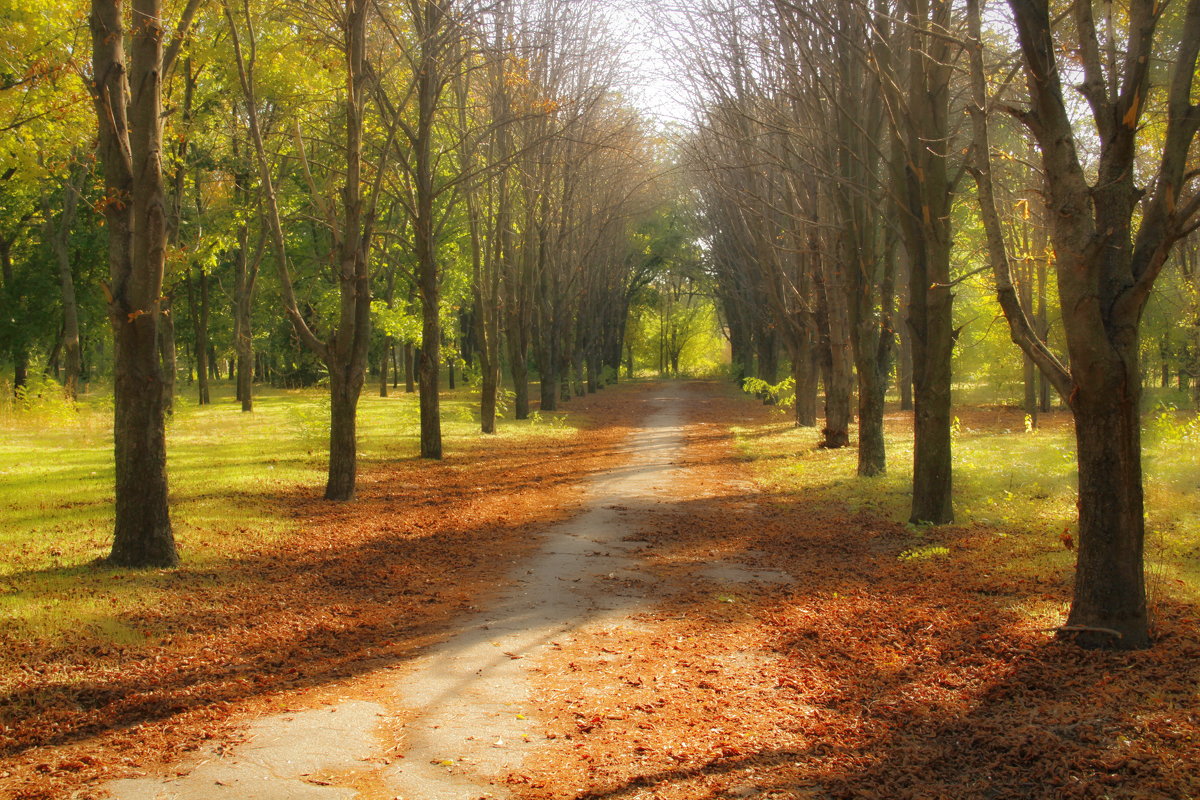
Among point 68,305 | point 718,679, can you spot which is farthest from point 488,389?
point 718,679

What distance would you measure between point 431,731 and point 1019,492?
9.32m

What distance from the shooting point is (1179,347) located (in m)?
28.6

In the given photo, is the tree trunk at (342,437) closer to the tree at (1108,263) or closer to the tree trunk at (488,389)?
the tree at (1108,263)

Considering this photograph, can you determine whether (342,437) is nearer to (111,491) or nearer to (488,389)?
(111,491)

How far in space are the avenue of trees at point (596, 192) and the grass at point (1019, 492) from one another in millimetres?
770

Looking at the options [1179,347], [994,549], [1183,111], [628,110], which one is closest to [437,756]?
[1183,111]

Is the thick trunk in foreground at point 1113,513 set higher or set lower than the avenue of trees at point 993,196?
lower

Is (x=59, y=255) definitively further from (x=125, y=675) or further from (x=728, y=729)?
(x=728, y=729)

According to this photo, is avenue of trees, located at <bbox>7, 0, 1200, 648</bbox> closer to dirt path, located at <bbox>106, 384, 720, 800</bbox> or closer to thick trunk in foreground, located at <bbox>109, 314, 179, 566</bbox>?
thick trunk in foreground, located at <bbox>109, 314, 179, 566</bbox>

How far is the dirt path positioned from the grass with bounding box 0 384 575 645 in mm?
2077

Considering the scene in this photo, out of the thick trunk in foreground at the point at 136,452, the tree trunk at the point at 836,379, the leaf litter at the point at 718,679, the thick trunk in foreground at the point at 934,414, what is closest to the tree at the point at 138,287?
the thick trunk in foreground at the point at 136,452

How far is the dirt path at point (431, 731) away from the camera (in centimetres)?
385

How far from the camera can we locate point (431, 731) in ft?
14.8

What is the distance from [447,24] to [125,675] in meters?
11.1
